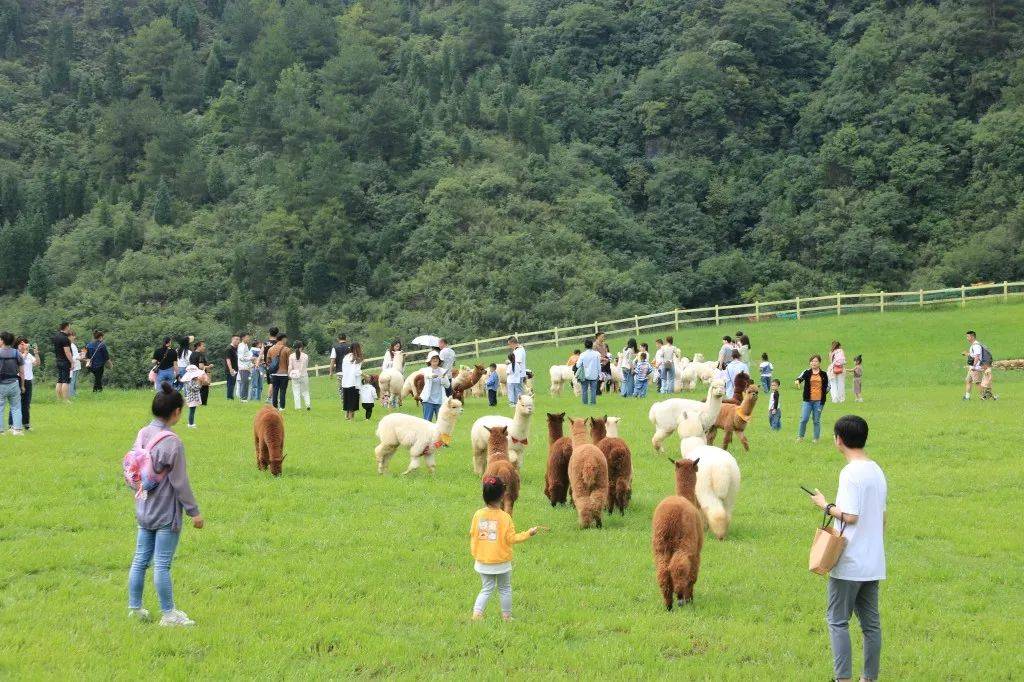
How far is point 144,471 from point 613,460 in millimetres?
6577

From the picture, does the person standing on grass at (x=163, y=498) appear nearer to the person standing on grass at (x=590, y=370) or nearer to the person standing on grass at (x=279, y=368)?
the person standing on grass at (x=279, y=368)

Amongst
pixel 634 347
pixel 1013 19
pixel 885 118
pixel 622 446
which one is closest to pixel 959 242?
pixel 885 118

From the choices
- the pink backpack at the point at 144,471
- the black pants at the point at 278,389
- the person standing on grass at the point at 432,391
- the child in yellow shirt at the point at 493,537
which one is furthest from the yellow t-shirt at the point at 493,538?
the black pants at the point at 278,389

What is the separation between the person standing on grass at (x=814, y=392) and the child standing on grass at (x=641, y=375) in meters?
9.59

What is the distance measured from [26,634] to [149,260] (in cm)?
7060

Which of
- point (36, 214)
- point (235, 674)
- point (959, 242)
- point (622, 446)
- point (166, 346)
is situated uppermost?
point (36, 214)

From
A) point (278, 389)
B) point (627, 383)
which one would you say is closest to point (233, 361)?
point (278, 389)

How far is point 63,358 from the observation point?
25.1 meters

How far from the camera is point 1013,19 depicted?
262 ft

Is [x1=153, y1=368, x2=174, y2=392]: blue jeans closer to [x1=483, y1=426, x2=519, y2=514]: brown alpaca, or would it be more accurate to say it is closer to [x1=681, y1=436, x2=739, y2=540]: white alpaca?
[x1=483, y1=426, x2=519, y2=514]: brown alpaca

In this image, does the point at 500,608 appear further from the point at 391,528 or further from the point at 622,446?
the point at 622,446

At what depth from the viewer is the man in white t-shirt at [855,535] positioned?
25.2ft

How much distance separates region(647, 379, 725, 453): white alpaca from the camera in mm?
18297

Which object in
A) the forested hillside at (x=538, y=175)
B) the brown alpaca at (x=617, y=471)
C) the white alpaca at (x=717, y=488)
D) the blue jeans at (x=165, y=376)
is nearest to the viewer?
the white alpaca at (x=717, y=488)
